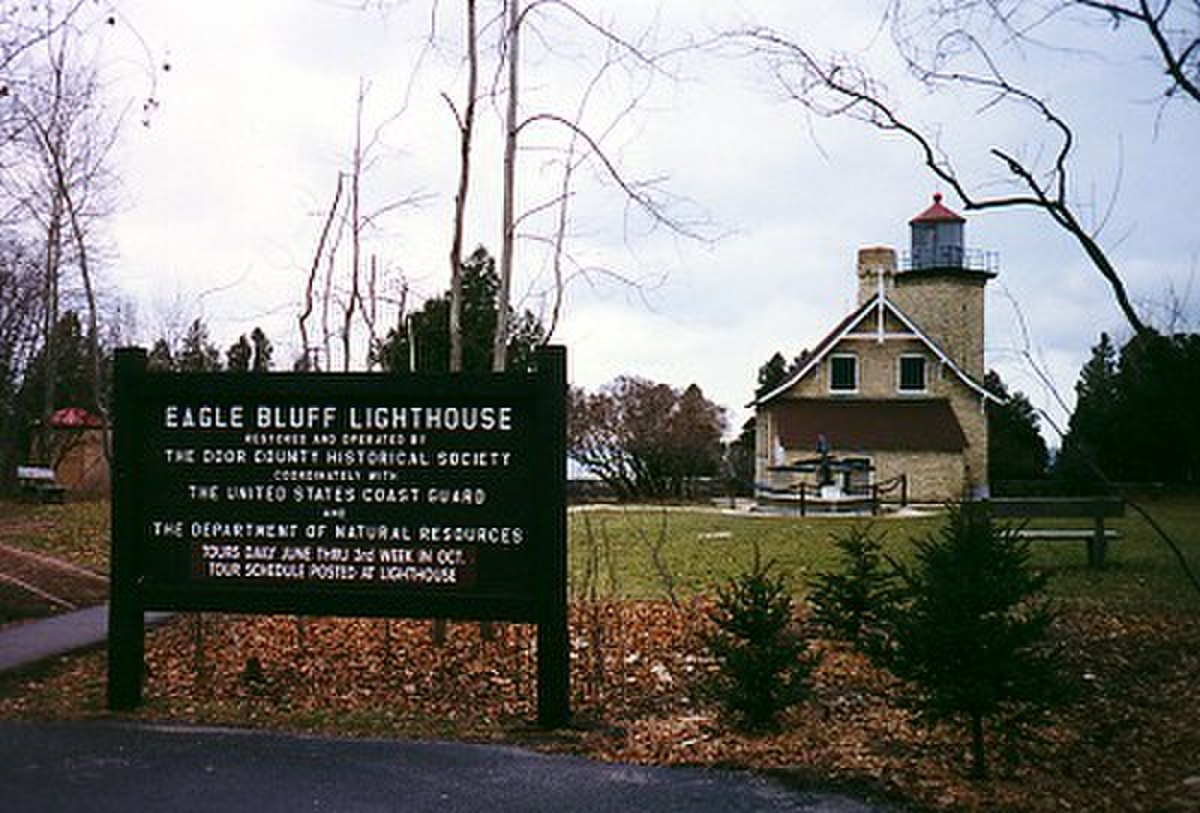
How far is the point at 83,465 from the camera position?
41.8 meters

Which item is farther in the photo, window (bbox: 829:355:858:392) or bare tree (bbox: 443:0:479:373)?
window (bbox: 829:355:858:392)

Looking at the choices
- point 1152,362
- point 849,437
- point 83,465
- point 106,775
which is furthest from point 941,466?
point 106,775

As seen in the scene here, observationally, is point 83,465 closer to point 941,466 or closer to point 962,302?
point 941,466

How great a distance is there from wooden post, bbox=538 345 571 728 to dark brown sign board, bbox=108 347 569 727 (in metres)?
0.01

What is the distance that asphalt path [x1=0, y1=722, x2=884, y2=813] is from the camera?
625 centimetres

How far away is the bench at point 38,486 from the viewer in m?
30.8

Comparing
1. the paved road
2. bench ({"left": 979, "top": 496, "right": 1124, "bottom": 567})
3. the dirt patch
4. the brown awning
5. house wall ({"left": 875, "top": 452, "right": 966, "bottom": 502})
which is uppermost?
the brown awning

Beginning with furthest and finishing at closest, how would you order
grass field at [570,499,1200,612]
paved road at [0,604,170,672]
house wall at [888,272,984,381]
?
house wall at [888,272,984,381] → grass field at [570,499,1200,612] → paved road at [0,604,170,672]

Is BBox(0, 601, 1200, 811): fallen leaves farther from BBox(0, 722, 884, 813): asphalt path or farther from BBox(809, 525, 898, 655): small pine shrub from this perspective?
BBox(0, 722, 884, 813): asphalt path

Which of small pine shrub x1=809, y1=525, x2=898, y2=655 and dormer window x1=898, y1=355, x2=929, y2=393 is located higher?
dormer window x1=898, y1=355, x2=929, y2=393

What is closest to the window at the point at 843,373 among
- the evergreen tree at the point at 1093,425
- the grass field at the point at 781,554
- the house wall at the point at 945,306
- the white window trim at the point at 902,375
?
the white window trim at the point at 902,375

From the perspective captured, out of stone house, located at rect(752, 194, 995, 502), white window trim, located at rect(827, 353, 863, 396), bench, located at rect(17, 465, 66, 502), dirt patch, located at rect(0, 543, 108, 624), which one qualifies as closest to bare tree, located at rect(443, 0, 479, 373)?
dirt patch, located at rect(0, 543, 108, 624)

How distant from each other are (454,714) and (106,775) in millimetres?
2572

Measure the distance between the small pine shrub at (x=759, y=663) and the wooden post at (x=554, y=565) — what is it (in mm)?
1053
